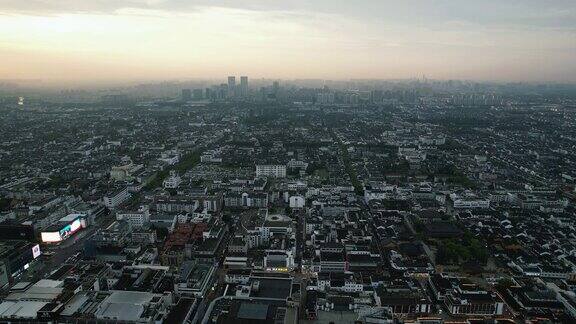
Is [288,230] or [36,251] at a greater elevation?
[288,230]

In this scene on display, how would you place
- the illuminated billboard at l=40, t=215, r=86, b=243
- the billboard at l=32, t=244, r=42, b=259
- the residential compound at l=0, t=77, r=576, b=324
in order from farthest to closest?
the illuminated billboard at l=40, t=215, r=86, b=243 → the billboard at l=32, t=244, r=42, b=259 → the residential compound at l=0, t=77, r=576, b=324

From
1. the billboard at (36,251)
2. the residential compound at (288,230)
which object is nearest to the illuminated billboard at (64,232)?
the residential compound at (288,230)

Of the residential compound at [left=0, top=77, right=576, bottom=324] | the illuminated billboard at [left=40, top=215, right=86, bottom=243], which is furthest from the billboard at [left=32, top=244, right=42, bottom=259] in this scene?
the illuminated billboard at [left=40, top=215, right=86, bottom=243]

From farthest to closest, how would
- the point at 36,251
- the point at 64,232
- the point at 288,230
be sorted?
1. the point at 288,230
2. the point at 64,232
3. the point at 36,251

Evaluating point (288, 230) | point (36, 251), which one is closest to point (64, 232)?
point (36, 251)

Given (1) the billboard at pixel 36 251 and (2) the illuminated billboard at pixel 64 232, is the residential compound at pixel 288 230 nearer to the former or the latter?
(2) the illuminated billboard at pixel 64 232

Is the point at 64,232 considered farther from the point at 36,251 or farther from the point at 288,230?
the point at 288,230

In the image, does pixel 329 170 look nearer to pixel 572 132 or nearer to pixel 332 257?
pixel 332 257

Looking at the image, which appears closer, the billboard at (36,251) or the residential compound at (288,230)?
the residential compound at (288,230)

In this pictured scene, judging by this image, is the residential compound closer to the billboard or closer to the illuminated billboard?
the illuminated billboard
